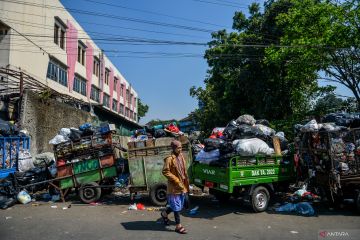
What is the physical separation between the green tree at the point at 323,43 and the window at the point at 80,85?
17115 millimetres

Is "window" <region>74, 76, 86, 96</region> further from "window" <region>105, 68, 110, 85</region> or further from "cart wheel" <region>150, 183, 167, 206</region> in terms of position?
"cart wheel" <region>150, 183, 167, 206</region>

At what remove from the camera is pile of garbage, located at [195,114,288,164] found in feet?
23.8

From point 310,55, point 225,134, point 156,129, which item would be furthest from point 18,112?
point 310,55

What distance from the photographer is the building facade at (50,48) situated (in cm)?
1711

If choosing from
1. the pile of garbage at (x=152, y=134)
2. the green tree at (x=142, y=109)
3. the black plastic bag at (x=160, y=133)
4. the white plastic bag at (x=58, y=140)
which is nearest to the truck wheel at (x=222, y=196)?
the pile of garbage at (x=152, y=134)

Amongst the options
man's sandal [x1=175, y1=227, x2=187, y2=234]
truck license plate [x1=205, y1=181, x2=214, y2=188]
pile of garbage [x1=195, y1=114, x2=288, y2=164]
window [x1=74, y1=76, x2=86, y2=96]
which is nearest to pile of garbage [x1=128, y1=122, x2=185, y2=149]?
pile of garbage [x1=195, y1=114, x2=288, y2=164]

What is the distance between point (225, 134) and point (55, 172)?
486 cm

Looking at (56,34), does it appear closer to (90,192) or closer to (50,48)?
(50,48)

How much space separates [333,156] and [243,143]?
6.38ft

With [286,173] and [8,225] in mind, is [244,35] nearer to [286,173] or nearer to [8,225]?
[286,173]

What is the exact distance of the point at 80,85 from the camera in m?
28.1

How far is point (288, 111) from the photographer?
816 inches

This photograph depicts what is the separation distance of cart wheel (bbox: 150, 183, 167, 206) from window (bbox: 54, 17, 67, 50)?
1707cm

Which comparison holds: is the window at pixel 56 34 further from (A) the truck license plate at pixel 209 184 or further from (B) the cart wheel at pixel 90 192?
(A) the truck license plate at pixel 209 184
